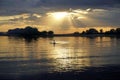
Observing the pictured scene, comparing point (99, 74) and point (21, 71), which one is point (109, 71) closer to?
point (99, 74)

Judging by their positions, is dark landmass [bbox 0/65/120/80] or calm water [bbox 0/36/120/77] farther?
calm water [bbox 0/36/120/77]

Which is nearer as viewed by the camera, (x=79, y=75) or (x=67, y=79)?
(x=67, y=79)

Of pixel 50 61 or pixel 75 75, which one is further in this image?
pixel 50 61

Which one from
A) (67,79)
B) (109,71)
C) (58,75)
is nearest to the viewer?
(67,79)

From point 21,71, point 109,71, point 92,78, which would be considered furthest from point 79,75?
point 21,71

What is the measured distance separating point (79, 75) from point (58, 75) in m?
2.70

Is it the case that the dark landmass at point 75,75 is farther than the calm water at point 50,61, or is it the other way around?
the calm water at point 50,61

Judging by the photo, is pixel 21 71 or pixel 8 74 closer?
pixel 8 74

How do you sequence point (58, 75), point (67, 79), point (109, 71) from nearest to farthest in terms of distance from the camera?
point (67, 79) → point (58, 75) → point (109, 71)

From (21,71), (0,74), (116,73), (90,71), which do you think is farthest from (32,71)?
(116,73)

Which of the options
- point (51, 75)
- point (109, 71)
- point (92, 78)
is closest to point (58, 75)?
point (51, 75)

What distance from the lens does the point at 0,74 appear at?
4541 cm

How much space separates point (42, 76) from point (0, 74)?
19.8 feet

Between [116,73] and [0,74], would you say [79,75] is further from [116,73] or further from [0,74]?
[0,74]
